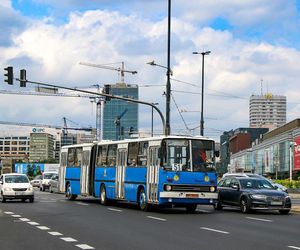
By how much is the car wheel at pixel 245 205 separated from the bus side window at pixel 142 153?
416cm

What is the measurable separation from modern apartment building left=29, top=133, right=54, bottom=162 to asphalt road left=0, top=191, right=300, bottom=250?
15099 centimetres

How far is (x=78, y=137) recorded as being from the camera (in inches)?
6191

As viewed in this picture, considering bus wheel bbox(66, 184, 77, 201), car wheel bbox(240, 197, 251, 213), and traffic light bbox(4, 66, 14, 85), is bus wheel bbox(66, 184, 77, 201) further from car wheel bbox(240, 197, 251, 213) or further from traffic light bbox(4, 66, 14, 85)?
car wheel bbox(240, 197, 251, 213)

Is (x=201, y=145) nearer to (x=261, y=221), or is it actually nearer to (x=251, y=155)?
(x=261, y=221)

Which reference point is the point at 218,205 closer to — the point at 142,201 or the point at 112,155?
the point at 142,201

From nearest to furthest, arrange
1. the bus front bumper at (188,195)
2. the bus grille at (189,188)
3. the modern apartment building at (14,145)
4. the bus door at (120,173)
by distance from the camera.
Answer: the bus front bumper at (188,195) → the bus grille at (189,188) → the bus door at (120,173) → the modern apartment building at (14,145)

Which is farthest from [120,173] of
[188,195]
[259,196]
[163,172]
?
[259,196]

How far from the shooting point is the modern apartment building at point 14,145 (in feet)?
575

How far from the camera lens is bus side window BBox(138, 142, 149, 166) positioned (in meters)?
25.3

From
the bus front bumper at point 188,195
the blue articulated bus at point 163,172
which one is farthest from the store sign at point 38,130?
the bus front bumper at point 188,195

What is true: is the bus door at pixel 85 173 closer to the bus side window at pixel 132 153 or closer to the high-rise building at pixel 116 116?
the bus side window at pixel 132 153

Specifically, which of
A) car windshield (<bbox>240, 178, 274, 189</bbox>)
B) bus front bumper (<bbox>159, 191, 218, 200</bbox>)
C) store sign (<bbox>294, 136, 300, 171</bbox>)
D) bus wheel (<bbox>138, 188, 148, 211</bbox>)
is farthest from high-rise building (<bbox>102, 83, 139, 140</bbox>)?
bus front bumper (<bbox>159, 191, 218, 200</bbox>)

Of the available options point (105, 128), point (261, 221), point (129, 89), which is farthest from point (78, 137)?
point (261, 221)

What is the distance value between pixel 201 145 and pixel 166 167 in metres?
1.73
